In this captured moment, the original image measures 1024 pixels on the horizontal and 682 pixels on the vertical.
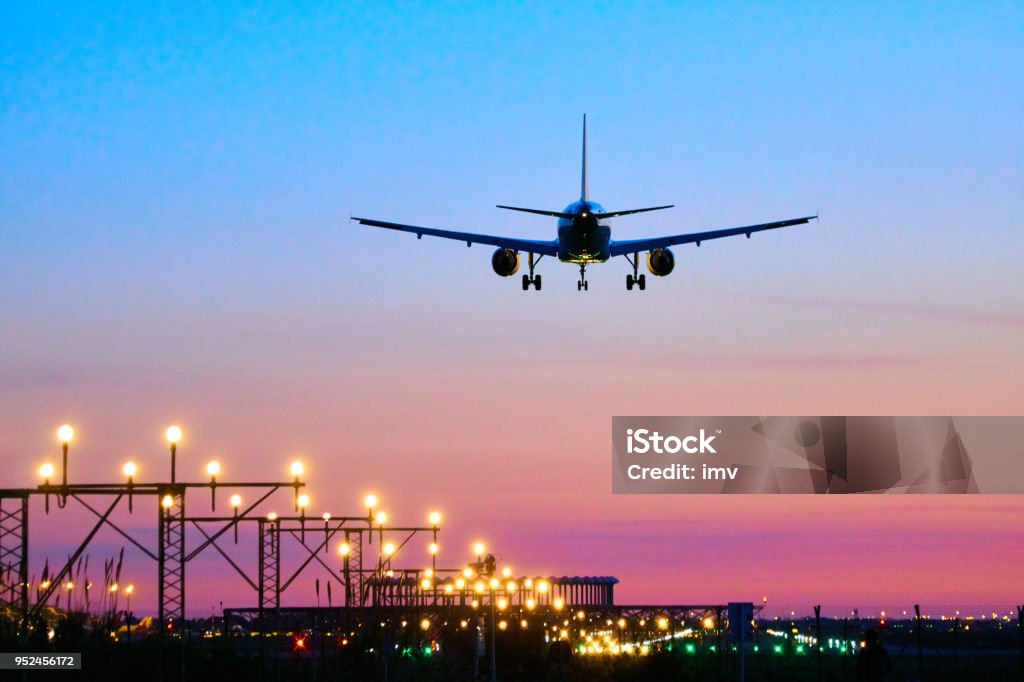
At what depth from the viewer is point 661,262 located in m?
62.8

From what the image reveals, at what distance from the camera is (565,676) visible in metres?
47.7

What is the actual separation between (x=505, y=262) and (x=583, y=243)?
15.3ft

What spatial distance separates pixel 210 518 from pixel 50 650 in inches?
1257

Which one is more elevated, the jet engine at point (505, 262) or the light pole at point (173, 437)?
the jet engine at point (505, 262)

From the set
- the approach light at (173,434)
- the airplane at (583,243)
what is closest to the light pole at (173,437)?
the approach light at (173,434)

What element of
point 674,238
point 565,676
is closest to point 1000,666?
point 674,238

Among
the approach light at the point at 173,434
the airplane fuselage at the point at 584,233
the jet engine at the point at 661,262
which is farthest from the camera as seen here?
the jet engine at the point at 661,262

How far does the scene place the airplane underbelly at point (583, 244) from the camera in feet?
197

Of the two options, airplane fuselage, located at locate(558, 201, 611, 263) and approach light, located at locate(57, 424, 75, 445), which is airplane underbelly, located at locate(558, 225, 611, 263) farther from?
approach light, located at locate(57, 424, 75, 445)

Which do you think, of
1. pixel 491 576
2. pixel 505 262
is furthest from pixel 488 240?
pixel 491 576

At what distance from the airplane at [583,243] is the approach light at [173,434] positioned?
20.8m

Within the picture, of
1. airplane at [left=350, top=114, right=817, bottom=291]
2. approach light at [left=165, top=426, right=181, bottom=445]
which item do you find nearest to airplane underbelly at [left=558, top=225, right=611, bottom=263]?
airplane at [left=350, top=114, right=817, bottom=291]

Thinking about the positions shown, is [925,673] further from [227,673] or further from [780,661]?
[227,673]

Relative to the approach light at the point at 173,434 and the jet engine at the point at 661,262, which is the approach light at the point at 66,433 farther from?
the jet engine at the point at 661,262
